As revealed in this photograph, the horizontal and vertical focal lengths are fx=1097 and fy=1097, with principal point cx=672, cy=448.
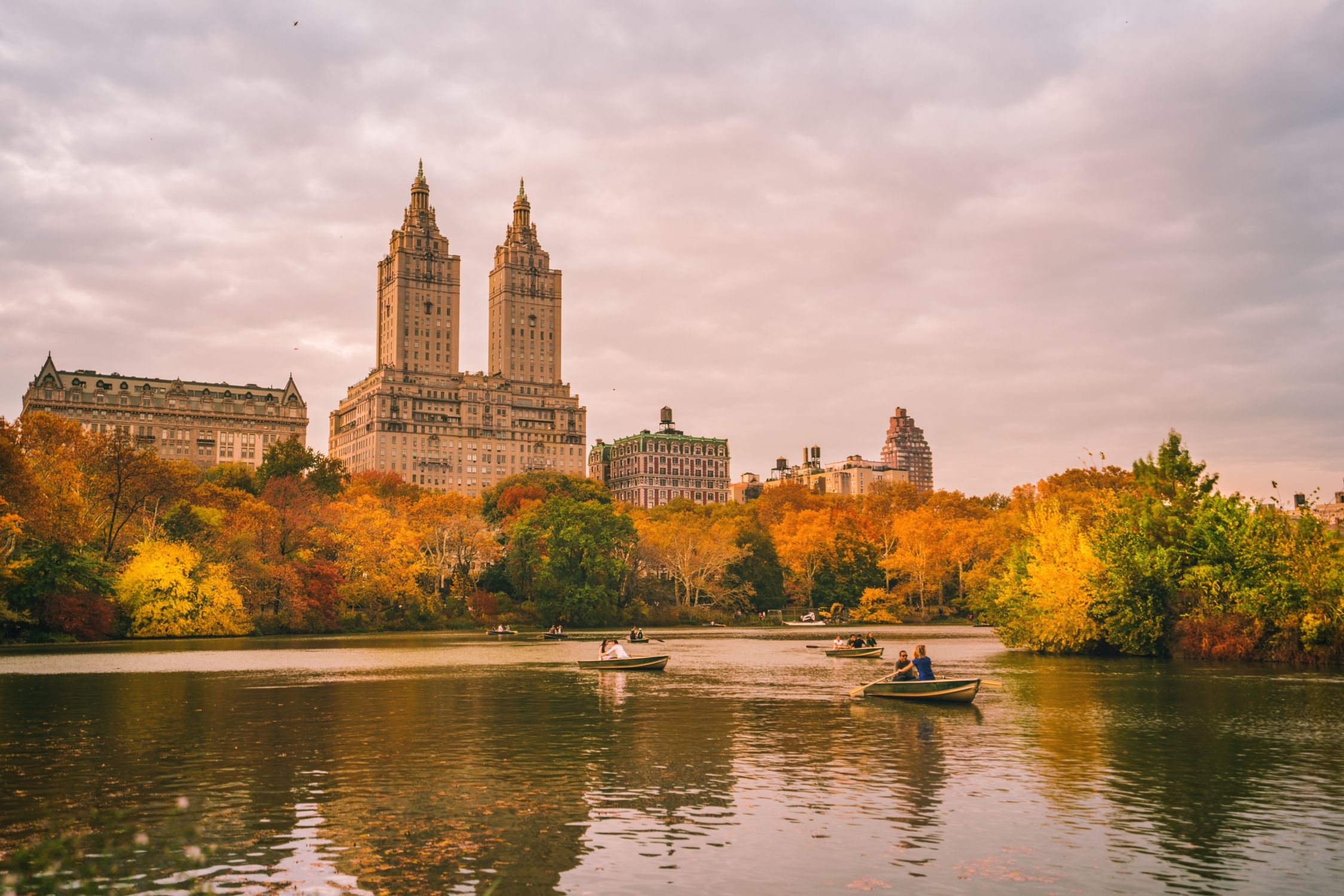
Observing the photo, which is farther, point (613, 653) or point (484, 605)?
point (484, 605)

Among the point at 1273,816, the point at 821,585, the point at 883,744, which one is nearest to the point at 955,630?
the point at 821,585

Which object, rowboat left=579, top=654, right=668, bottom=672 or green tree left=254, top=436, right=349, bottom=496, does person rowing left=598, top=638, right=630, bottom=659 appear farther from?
green tree left=254, top=436, right=349, bottom=496

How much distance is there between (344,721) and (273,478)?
97.7 m

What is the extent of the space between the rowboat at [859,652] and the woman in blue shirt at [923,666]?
2895 cm

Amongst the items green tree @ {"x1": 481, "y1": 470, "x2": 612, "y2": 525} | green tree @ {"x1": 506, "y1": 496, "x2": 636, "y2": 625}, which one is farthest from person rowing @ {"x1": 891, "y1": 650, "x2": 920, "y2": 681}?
green tree @ {"x1": 481, "y1": 470, "x2": 612, "y2": 525}

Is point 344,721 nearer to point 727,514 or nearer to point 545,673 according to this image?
point 545,673

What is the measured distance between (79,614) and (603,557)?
56549 mm

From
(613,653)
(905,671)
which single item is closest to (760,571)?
(613,653)

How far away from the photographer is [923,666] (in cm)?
4453

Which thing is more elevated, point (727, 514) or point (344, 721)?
point (727, 514)

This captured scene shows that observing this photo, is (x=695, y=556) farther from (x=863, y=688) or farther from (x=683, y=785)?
(x=683, y=785)

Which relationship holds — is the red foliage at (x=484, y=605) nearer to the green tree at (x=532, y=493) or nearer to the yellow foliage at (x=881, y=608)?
the green tree at (x=532, y=493)

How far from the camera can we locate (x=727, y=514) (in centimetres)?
18138

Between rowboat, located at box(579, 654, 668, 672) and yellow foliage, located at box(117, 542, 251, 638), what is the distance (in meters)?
47.9
